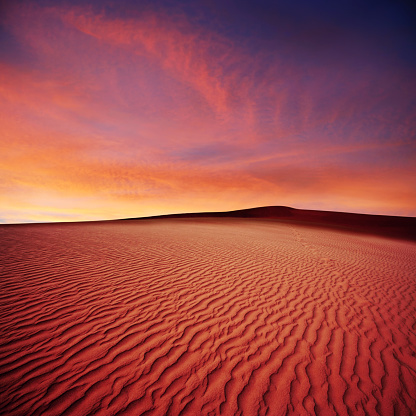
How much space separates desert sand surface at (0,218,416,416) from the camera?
8.65 ft

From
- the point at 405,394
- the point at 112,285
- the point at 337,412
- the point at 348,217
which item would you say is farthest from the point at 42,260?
the point at 348,217

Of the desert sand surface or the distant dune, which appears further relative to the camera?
the distant dune

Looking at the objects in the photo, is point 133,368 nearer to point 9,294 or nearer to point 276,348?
point 276,348

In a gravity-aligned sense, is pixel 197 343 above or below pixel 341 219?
below

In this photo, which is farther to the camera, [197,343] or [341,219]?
[341,219]

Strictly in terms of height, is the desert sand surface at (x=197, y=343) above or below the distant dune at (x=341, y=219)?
below

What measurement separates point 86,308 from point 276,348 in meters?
3.95

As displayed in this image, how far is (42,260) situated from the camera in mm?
7316

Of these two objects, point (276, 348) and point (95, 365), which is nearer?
point (95, 365)

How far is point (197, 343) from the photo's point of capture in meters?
3.59

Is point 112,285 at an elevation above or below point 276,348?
above

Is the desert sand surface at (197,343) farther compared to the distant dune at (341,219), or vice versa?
the distant dune at (341,219)

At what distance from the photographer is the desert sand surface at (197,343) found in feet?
8.65

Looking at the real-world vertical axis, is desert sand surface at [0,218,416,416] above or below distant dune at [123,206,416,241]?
below
